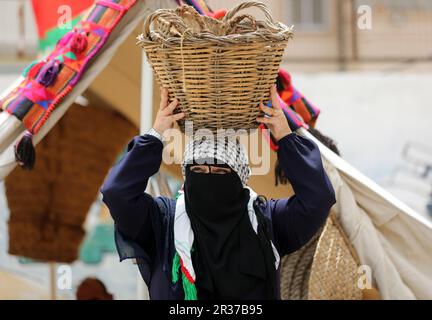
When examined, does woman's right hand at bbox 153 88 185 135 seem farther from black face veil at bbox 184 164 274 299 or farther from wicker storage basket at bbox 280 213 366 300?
wicker storage basket at bbox 280 213 366 300

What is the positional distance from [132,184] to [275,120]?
43 cm

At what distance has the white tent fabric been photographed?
393 centimetres

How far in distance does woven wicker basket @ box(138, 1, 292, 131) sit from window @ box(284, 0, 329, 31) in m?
7.21

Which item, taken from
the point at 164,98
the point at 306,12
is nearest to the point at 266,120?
the point at 164,98

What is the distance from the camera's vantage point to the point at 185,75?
8.64 feet

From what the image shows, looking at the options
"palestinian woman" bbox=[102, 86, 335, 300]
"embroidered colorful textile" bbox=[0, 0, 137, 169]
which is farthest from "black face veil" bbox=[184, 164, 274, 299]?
"embroidered colorful textile" bbox=[0, 0, 137, 169]

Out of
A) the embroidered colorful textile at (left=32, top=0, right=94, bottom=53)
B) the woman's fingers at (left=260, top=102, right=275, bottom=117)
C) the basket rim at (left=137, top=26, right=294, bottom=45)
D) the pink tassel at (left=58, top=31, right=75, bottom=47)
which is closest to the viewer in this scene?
the basket rim at (left=137, top=26, right=294, bottom=45)

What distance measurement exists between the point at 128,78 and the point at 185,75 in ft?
6.65

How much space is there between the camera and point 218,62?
102 inches

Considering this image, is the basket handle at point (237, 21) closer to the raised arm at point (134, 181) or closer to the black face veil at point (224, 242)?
the raised arm at point (134, 181)

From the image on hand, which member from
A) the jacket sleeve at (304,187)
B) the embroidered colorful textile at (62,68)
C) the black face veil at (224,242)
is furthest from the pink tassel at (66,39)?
the jacket sleeve at (304,187)

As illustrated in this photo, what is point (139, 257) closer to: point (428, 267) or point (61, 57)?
point (61, 57)

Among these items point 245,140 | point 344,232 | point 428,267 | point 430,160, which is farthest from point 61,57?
point 430,160

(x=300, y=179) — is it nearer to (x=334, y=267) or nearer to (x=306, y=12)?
(x=334, y=267)
